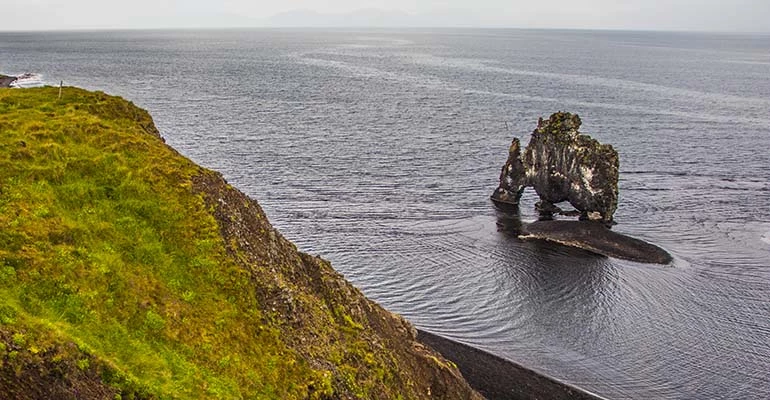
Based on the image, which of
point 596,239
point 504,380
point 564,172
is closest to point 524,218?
point 564,172

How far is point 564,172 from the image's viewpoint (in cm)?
7956

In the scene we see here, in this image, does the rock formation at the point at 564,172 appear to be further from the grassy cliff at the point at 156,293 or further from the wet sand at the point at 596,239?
the grassy cliff at the point at 156,293

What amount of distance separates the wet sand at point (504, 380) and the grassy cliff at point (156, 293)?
9453 mm

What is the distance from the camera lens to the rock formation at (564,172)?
76.6m

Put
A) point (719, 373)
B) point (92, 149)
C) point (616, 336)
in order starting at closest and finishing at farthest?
point (92, 149), point (719, 373), point (616, 336)

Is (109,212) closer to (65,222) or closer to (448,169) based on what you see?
(65,222)

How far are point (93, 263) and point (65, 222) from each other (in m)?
2.81

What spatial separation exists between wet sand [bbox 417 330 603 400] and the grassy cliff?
31.0ft

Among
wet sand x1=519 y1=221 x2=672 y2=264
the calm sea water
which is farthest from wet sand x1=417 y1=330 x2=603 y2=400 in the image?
wet sand x1=519 y1=221 x2=672 y2=264

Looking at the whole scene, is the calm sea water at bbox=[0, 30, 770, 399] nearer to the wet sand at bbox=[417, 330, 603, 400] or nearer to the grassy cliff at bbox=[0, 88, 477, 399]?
the wet sand at bbox=[417, 330, 603, 400]

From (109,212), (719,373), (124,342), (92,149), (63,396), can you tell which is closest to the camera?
(63,396)

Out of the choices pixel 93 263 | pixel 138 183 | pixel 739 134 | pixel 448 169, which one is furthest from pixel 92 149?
pixel 739 134

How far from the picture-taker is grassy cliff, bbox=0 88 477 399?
19281 millimetres

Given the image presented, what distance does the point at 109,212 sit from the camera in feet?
86.3
